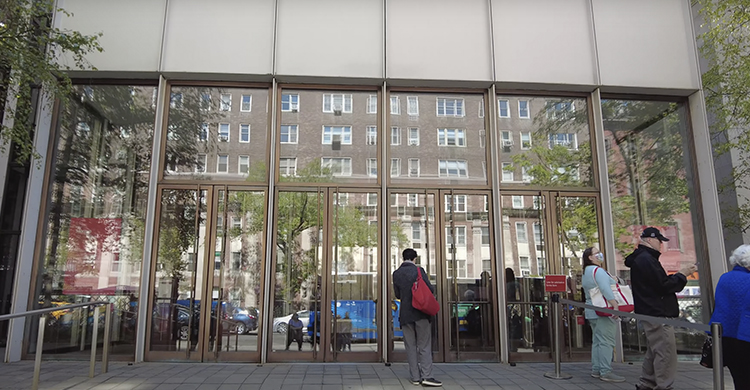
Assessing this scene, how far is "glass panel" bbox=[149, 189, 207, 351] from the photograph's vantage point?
7.79 meters

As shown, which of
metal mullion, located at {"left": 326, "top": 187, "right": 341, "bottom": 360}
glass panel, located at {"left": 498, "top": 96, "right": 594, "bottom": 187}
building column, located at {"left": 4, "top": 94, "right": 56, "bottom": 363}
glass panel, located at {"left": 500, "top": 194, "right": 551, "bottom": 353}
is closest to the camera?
building column, located at {"left": 4, "top": 94, "right": 56, "bottom": 363}

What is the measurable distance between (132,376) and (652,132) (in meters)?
9.25

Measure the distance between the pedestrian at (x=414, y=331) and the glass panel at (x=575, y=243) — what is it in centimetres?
305

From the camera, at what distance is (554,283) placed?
7805 mm

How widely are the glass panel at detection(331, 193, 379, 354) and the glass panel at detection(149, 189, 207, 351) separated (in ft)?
7.00

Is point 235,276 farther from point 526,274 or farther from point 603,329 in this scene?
point 603,329

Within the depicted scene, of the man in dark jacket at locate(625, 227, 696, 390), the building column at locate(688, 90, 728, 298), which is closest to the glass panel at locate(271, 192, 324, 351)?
the man in dark jacket at locate(625, 227, 696, 390)

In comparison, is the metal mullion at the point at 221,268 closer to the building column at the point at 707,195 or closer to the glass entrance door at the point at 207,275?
the glass entrance door at the point at 207,275

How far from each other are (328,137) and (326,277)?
236cm

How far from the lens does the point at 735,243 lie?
28.2ft

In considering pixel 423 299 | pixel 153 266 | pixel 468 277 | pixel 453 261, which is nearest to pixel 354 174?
pixel 453 261

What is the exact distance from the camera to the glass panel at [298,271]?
25.7ft

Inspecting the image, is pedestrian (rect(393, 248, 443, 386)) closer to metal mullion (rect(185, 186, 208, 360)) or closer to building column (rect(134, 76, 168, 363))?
metal mullion (rect(185, 186, 208, 360))

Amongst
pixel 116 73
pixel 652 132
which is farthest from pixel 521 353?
pixel 116 73
